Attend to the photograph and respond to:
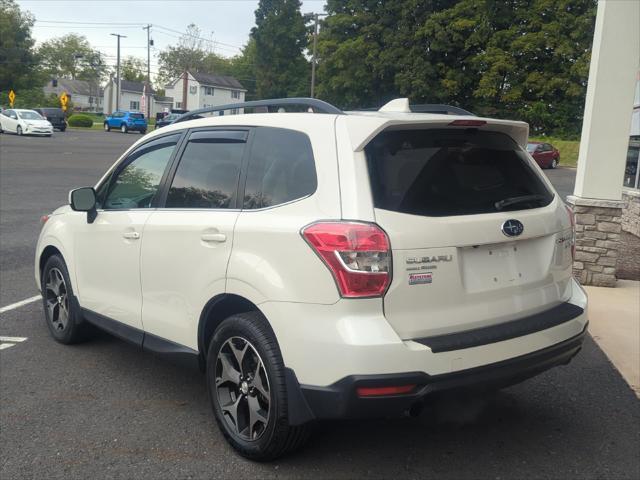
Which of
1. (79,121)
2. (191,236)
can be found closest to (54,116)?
(79,121)

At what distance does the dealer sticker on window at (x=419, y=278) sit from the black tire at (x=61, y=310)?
302 centimetres

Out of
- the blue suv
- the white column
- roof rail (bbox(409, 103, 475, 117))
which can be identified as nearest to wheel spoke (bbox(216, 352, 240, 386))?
roof rail (bbox(409, 103, 475, 117))

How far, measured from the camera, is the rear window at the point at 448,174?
3074 mm

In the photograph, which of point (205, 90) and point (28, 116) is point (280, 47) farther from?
point (28, 116)

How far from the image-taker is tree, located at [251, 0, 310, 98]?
80000 millimetres

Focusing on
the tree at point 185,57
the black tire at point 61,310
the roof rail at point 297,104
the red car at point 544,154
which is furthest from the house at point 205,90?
the roof rail at point 297,104

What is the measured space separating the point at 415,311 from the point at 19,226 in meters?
9.63

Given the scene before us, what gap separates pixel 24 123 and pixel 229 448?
128 feet

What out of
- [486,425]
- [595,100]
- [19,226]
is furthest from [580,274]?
[19,226]

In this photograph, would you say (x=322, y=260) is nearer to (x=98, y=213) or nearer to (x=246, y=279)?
(x=246, y=279)

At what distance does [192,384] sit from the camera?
453 cm

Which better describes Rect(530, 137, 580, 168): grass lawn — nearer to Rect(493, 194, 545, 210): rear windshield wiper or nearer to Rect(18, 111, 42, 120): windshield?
Rect(18, 111, 42, 120): windshield

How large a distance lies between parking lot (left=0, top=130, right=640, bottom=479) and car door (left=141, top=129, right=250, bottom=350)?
21.7 inches

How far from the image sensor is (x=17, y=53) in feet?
230
